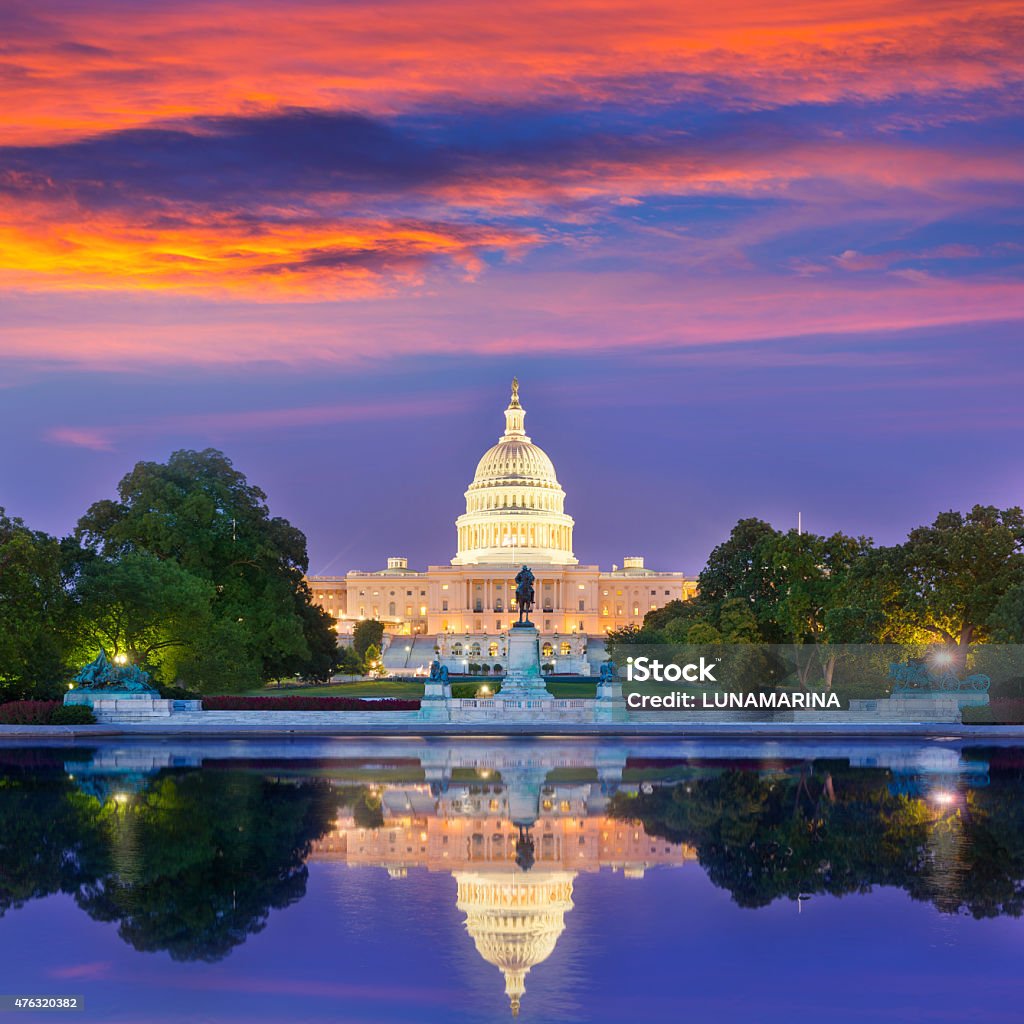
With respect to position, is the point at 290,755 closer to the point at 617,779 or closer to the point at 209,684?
the point at 617,779

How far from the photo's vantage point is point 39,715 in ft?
182

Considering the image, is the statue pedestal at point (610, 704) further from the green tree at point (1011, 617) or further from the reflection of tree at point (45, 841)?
the reflection of tree at point (45, 841)

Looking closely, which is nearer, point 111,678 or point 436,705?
point 111,678

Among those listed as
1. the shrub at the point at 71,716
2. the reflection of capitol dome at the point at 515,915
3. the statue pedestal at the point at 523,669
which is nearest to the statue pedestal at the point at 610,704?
the statue pedestal at the point at 523,669

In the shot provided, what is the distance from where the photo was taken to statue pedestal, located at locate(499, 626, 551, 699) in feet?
204

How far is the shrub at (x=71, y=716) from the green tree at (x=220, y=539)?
17.7 m

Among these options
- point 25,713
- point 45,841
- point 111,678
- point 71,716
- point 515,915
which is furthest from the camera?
point 111,678

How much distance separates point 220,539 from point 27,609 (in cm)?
1860

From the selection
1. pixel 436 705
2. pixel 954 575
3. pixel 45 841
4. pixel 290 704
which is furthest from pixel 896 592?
pixel 45 841

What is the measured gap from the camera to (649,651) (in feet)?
265

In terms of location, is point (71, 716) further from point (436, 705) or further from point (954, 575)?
point (954, 575)

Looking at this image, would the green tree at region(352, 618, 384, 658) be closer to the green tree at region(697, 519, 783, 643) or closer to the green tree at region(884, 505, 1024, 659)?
the green tree at region(697, 519, 783, 643)

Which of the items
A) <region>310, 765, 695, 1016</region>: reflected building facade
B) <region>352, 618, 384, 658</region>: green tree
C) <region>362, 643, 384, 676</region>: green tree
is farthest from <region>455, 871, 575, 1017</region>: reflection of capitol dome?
Answer: <region>352, 618, 384, 658</region>: green tree

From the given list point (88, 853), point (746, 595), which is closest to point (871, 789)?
point (88, 853)
